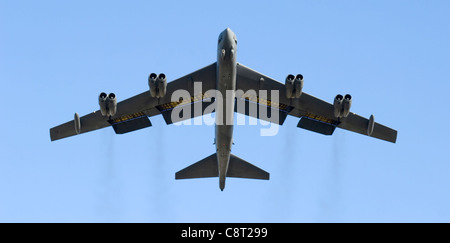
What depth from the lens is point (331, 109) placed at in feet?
165

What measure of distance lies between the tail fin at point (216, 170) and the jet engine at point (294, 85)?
5926 mm

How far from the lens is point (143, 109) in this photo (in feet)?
165

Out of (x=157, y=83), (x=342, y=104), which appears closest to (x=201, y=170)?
(x=157, y=83)

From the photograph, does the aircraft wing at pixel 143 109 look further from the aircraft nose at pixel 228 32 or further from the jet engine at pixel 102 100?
the aircraft nose at pixel 228 32

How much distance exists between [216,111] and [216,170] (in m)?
4.96

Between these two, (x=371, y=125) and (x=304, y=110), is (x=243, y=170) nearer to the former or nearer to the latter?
(x=304, y=110)

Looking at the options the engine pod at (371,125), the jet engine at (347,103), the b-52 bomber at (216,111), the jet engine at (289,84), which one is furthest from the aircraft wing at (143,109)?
the engine pod at (371,125)

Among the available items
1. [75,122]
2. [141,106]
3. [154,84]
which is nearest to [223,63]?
[154,84]

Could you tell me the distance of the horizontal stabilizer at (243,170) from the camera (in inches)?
1972

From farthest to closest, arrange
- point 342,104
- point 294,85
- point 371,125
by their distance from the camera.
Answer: point 371,125
point 342,104
point 294,85

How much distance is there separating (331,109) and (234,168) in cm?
777
